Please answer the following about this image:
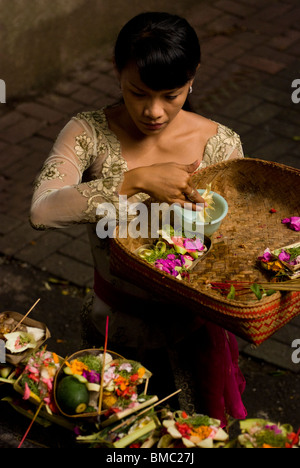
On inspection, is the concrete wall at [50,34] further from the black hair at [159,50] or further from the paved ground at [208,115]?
the black hair at [159,50]

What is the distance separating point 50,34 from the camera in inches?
237

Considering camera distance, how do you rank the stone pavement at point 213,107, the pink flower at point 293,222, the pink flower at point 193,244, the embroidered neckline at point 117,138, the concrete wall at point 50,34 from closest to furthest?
1. the pink flower at point 193,244
2. the pink flower at point 293,222
3. the embroidered neckline at point 117,138
4. the stone pavement at point 213,107
5. the concrete wall at point 50,34

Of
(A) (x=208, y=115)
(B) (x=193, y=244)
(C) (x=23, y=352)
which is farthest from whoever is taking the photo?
(A) (x=208, y=115)

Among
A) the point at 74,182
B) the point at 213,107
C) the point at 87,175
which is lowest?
the point at 213,107

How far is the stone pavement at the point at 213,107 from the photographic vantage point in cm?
468

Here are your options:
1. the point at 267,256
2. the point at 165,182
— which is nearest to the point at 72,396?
the point at 165,182

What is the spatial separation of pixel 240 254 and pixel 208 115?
370 centimetres

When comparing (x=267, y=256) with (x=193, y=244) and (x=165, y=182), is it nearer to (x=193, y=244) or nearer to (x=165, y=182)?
(x=193, y=244)

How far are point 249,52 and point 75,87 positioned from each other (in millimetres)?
1815

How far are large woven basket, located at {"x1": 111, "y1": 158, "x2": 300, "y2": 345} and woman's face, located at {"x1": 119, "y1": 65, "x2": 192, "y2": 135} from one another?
28cm

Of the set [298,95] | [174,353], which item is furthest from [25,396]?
[298,95]

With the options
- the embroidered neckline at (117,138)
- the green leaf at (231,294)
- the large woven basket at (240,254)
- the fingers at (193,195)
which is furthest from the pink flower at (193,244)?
the embroidered neckline at (117,138)

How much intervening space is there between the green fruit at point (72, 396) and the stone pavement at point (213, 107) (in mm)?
2225
